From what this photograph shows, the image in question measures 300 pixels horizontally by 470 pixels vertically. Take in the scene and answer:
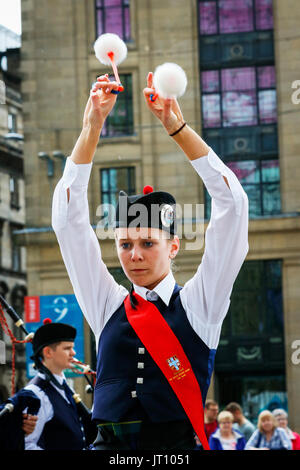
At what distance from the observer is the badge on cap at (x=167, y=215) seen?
4.20 m

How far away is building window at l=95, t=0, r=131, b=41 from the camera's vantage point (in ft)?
80.7

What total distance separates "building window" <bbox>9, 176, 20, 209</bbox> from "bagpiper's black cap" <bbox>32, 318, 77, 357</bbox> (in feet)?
91.4

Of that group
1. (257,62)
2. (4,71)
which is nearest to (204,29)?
(257,62)

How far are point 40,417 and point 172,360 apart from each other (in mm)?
3776

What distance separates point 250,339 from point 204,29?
25.8 ft

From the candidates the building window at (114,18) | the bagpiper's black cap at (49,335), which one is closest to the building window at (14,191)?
the building window at (114,18)

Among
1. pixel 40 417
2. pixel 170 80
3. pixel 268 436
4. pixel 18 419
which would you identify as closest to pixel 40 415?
pixel 40 417

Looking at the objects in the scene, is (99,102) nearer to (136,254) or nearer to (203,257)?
(136,254)

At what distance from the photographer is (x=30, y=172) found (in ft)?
81.1

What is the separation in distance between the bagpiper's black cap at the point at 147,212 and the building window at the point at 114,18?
20.9 m

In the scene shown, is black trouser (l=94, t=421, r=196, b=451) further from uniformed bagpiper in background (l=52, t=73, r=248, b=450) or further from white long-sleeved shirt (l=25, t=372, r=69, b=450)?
white long-sleeved shirt (l=25, t=372, r=69, b=450)

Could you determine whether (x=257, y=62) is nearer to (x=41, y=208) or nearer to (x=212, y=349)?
(x=41, y=208)

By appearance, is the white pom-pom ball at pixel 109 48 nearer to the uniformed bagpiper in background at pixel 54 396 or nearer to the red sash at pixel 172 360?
the red sash at pixel 172 360

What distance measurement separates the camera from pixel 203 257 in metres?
4.04
